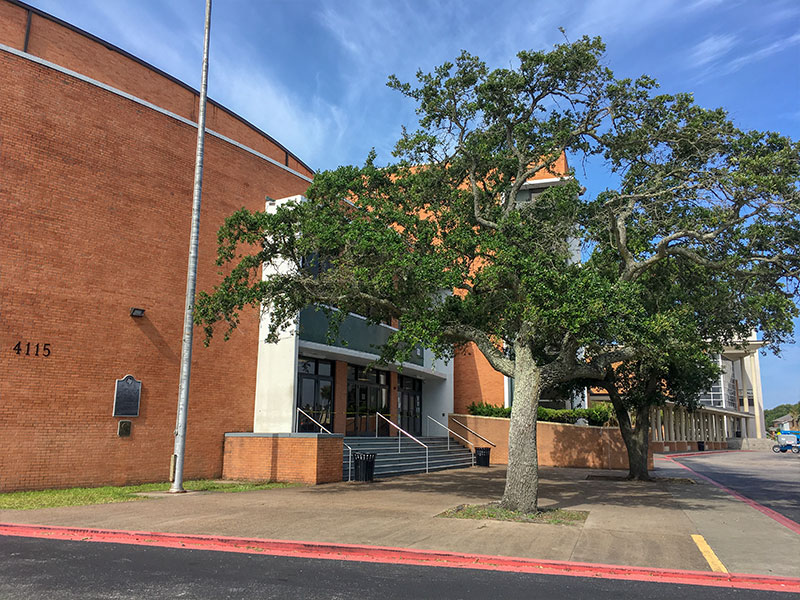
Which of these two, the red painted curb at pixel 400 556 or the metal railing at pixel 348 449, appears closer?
the red painted curb at pixel 400 556

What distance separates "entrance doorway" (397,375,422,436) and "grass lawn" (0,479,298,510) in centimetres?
1149

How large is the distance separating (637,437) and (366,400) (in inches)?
402

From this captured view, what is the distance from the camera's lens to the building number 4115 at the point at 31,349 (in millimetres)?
14422

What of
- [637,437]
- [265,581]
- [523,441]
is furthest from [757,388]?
[265,581]

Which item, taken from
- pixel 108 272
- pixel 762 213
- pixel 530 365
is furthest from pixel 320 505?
pixel 762 213

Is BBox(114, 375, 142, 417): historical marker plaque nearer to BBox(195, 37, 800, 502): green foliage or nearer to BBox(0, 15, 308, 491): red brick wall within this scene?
BBox(0, 15, 308, 491): red brick wall

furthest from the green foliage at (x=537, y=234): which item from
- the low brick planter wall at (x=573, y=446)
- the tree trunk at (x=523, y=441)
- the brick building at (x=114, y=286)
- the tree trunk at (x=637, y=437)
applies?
the low brick planter wall at (x=573, y=446)

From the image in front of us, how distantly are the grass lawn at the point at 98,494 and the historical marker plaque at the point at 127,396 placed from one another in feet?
6.05

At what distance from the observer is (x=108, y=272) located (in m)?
16.2

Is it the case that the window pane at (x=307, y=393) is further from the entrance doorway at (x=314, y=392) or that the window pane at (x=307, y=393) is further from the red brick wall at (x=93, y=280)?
the red brick wall at (x=93, y=280)

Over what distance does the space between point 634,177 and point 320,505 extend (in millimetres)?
9911

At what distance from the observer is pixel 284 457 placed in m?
17.8

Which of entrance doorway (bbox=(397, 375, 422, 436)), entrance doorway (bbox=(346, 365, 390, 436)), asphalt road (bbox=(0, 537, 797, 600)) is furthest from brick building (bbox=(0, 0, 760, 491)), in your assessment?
asphalt road (bbox=(0, 537, 797, 600))

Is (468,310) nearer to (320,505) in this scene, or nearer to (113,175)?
(320,505)
